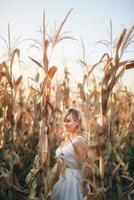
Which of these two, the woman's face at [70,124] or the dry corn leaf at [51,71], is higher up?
the dry corn leaf at [51,71]

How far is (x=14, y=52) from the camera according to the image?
8.09 ft

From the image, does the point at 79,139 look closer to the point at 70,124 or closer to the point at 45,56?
the point at 70,124

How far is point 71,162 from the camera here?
2455 millimetres

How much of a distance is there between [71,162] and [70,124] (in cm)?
29

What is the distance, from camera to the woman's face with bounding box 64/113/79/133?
2592 millimetres

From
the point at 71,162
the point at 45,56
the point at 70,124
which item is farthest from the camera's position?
the point at 70,124

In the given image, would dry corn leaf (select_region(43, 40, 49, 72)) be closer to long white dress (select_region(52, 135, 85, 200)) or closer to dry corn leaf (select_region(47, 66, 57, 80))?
dry corn leaf (select_region(47, 66, 57, 80))

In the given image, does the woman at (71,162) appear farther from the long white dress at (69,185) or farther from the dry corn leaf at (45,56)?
the dry corn leaf at (45,56)

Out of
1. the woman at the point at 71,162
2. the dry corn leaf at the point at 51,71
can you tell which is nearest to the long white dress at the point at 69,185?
the woman at the point at 71,162

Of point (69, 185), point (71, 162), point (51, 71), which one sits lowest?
point (69, 185)

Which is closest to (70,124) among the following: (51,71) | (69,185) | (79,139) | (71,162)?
(79,139)

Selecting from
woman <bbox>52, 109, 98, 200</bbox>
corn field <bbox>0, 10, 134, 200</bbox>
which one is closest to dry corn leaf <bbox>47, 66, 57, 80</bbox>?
corn field <bbox>0, 10, 134, 200</bbox>

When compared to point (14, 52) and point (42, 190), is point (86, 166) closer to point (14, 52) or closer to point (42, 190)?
point (42, 190)

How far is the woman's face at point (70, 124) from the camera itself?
2592 millimetres
